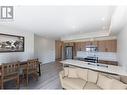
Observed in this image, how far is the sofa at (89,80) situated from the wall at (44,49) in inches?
189

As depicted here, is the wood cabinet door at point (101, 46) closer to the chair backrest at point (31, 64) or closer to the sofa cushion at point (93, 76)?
the sofa cushion at point (93, 76)

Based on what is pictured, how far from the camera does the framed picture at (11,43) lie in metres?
4.20

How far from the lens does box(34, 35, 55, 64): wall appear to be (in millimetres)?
7736

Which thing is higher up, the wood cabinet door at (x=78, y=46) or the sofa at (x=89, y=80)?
the wood cabinet door at (x=78, y=46)

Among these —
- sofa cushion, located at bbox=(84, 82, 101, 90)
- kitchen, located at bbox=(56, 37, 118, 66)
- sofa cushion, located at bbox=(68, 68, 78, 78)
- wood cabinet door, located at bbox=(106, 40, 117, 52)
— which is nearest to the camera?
sofa cushion, located at bbox=(84, 82, 101, 90)

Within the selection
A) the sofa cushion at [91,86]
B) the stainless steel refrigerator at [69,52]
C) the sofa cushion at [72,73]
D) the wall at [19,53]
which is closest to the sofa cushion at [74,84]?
the sofa cushion at [91,86]

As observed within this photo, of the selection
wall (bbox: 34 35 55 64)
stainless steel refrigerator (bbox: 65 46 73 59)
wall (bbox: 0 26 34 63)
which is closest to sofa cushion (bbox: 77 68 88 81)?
wall (bbox: 0 26 34 63)

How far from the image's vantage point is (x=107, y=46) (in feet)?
19.7

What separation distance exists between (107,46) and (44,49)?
4.91 metres

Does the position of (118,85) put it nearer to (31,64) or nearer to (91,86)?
(91,86)

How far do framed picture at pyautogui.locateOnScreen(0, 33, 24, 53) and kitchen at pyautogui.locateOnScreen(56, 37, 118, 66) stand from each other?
3935 millimetres

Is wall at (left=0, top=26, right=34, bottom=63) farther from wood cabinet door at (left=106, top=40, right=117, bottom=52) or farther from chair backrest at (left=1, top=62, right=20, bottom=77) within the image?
wood cabinet door at (left=106, top=40, right=117, bottom=52)
